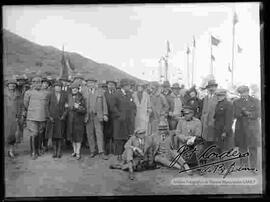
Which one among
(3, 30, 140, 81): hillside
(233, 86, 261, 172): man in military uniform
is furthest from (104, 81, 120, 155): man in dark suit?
(233, 86, 261, 172): man in military uniform

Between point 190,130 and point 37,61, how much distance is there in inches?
51.3

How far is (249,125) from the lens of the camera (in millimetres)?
2969

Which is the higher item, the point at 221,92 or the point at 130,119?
the point at 221,92

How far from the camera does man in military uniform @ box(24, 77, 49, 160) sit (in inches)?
116

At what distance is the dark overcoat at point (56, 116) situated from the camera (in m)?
2.96

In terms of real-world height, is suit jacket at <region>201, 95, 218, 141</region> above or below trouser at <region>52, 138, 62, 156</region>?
above

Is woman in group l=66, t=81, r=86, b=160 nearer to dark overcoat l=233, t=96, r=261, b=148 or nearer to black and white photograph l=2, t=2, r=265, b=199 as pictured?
black and white photograph l=2, t=2, r=265, b=199

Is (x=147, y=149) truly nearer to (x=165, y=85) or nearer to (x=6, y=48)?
(x=165, y=85)

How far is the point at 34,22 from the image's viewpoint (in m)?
2.96

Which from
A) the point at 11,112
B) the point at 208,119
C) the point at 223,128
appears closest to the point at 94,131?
the point at 11,112

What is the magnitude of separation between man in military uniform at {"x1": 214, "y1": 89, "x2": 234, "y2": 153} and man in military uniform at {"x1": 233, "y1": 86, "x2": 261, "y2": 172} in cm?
5

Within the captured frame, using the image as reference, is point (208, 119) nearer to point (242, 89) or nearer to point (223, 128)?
→ point (223, 128)

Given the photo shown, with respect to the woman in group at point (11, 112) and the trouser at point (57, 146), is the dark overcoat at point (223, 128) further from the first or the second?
the woman in group at point (11, 112)
